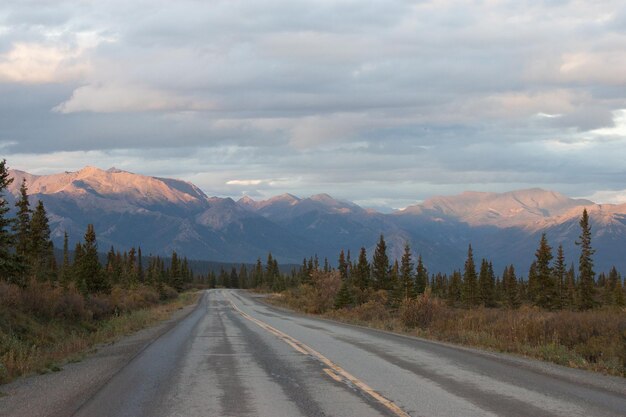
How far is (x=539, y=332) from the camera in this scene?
18281 mm

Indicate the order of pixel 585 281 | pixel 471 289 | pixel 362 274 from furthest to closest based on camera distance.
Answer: pixel 362 274
pixel 471 289
pixel 585 281

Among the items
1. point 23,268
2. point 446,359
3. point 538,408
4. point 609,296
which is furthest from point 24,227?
point 609,296

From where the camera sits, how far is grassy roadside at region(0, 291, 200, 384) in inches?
532

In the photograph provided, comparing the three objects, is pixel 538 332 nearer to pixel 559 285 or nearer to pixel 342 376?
pixel 342 376

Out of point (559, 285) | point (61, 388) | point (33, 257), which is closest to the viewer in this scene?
point (61, 388)

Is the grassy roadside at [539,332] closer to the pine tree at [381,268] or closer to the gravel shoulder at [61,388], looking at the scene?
the gravel shoulder at [61,388]

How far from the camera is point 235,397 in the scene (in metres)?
9.53

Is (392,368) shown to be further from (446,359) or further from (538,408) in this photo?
(538,408)

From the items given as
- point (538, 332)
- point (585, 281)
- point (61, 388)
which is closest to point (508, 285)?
point (585, 281)

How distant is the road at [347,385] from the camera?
8.73m

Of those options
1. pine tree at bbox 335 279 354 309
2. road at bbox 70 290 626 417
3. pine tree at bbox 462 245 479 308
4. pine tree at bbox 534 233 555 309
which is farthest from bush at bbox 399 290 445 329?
pine tree at bbox 462 245 479 308

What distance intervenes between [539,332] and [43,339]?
18.2 m

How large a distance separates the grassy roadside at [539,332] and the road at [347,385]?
126 centimetres

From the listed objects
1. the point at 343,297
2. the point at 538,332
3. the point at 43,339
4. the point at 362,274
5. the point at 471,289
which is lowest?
the point at 471,289
